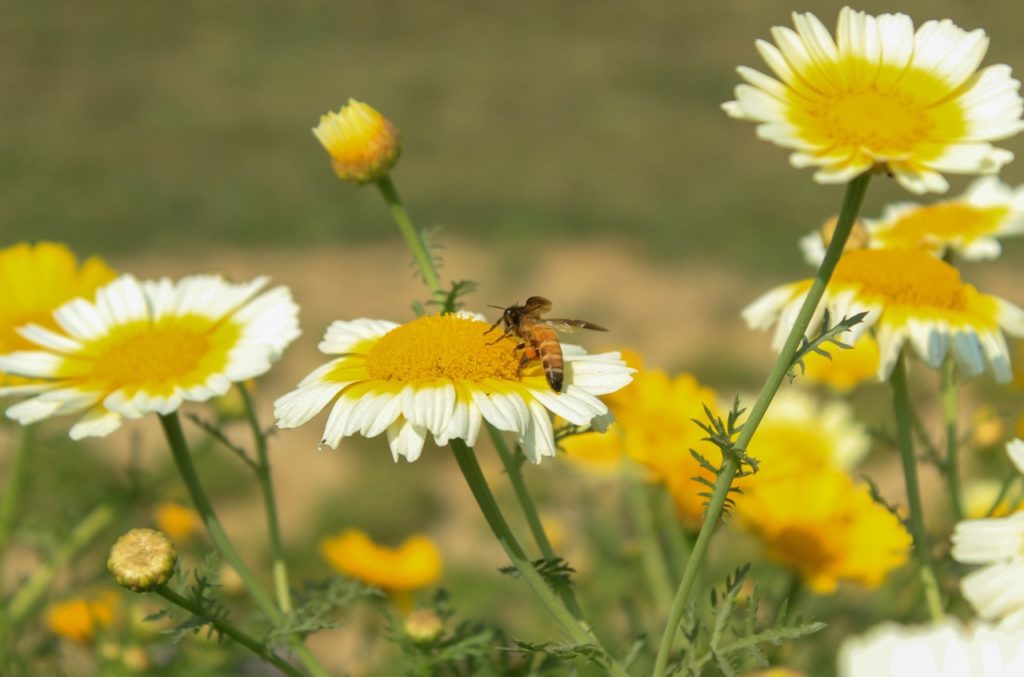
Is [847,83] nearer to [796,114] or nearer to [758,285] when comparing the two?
[796,114]

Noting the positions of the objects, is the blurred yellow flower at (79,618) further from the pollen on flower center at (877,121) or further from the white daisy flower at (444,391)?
the pollen on flower center at (877,121)

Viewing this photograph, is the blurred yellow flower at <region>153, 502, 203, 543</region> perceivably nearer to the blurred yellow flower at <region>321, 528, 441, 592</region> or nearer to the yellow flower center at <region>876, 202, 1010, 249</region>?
the blurred yellow flower at <region>321, 528, 441, 592</region>

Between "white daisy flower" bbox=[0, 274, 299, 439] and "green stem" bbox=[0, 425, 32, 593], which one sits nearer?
"white daisy flower" bbox=[0, 274, 299, 439]

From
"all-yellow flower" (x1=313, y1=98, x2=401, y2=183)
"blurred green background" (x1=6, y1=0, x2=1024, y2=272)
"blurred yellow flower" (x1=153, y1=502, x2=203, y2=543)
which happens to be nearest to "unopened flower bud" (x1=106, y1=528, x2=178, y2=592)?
"all-yellow flower" (x1=313, y1=98, x2=401, y2=183)

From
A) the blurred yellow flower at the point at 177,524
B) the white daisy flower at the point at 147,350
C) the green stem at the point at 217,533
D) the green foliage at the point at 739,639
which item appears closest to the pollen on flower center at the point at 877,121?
the green foliage at the point at 739,639

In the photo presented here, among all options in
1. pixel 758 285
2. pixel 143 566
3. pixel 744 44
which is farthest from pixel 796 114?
pixel 744 44
